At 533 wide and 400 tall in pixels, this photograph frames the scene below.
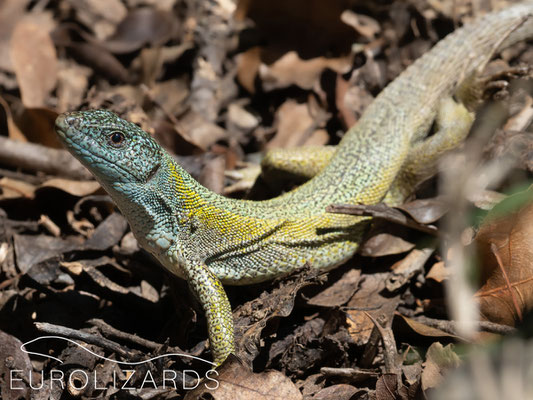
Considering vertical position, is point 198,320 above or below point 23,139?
below

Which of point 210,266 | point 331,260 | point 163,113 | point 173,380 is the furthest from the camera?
point 163,113

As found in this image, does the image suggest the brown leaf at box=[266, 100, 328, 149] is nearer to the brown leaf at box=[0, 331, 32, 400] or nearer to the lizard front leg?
the lizard front leg

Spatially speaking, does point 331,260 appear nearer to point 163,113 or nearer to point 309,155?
point 309,155

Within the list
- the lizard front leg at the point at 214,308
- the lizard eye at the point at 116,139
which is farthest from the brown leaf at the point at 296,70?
the lizard front leg at the point at 214,308

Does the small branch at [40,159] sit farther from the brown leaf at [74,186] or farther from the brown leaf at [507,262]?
the brown leaf at [507,262]

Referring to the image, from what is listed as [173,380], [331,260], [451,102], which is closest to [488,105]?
[451,102]

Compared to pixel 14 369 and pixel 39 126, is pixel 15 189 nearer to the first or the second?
pixel 39 126
